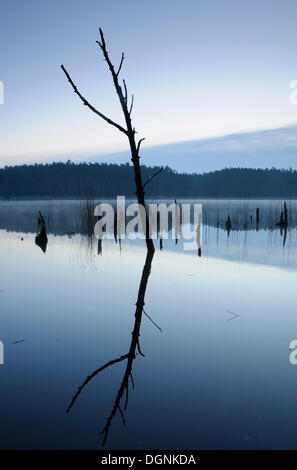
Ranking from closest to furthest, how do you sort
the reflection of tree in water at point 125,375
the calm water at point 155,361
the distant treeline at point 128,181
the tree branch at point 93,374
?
the calm water at point 155,361
the reflection of tree in water at point 125,375
the tree branch at point 93,374
the distant treeline at point 128,181

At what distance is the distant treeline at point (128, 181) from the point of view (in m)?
149

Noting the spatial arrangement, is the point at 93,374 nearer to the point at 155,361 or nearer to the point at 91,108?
the point at 155,361

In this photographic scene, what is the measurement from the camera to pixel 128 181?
15625cm

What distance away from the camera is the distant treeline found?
149 metres

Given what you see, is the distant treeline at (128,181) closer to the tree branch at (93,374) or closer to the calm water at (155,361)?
the calm water at (155,361)

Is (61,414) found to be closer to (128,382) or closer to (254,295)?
(128,382)

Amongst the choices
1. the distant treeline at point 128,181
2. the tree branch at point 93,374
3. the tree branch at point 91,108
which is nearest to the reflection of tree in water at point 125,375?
the tree branch at point 93,374

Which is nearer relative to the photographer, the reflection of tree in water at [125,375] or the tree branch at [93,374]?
the reflection of tree in water at [125,375]

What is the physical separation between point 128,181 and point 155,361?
154 metres

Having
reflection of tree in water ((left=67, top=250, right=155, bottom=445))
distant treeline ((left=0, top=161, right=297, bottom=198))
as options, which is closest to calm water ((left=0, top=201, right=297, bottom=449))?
reflection of tree in water ((left=67, top=250, right=155, bottom=445))

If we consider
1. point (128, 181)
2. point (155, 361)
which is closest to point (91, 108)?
point (155, 361)

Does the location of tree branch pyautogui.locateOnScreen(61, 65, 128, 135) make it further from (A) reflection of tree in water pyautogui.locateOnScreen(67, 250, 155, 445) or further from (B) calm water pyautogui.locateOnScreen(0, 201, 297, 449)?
(A) reflection of tree in water pyautogui.locateOnScreen(67, 250, 155, 445)

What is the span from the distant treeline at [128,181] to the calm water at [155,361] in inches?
4809
